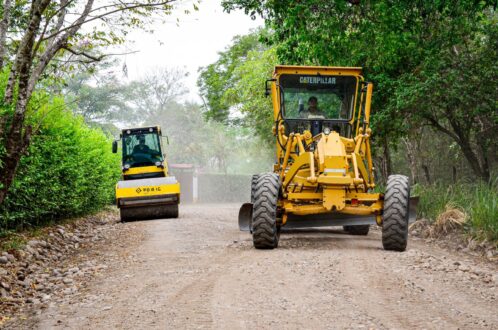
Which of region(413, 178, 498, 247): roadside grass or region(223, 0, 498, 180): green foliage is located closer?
region(413, 178, 498, 247): roadside grass

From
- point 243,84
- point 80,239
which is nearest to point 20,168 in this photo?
point 80,239

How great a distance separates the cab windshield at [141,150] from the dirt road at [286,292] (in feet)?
33.1

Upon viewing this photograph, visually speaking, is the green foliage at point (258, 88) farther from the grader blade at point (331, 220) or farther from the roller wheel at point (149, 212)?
the grader blade at point (331, 220)

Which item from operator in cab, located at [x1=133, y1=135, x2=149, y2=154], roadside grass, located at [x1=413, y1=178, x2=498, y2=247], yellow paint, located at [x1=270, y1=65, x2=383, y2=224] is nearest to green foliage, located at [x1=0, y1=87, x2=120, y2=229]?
operator in cab, located at [x1=133, y1=135, x2=149, y2=154]

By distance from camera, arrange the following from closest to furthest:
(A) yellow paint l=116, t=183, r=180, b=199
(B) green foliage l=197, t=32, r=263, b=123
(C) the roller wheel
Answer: (A) yellow paint l=116, t=183, r=180, b=199 → (C) the roller wheel → (B) green foliage l=197, t=32, r=263, b=123

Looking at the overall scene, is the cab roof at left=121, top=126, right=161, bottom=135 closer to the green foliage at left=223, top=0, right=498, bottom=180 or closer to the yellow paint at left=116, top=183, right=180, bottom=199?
the yellow paint at left=116, top=183, right=180, bottom=199

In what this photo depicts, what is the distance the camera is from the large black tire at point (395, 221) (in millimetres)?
10062

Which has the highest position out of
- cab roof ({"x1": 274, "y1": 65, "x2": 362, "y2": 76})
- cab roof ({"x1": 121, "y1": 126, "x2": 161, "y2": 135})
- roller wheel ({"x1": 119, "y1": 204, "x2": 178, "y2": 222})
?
cab roof ({"x1": 274, "y1": 65, "x2": 362, "y2": 76})

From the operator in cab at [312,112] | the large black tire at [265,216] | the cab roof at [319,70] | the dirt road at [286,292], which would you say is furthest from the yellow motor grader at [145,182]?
the large black tire at [265,216]

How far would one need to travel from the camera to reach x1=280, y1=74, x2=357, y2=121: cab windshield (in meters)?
12.2

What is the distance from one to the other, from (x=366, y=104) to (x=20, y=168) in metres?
6.23

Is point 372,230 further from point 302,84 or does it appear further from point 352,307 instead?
point 352,307

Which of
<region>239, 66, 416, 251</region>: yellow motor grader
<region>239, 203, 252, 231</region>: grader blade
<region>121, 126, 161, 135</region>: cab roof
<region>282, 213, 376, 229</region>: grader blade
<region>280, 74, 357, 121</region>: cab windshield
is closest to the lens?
<region>239, 66, 416, 251</region>: yellow motor grader

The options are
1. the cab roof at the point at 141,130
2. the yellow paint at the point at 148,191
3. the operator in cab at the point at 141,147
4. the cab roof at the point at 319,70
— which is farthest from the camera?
the operator in cab at the point at 141,147
